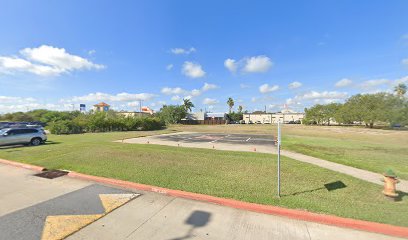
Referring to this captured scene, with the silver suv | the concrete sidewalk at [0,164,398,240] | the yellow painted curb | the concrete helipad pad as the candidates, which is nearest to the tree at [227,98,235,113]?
the concrete helipad pad

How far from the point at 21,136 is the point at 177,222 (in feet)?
56.6

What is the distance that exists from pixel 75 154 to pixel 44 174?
3.00 m

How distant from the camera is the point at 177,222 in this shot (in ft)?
14.3

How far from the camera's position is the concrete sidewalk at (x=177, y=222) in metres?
3.91

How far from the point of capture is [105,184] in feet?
22.1

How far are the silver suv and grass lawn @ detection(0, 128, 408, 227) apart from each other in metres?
5.09

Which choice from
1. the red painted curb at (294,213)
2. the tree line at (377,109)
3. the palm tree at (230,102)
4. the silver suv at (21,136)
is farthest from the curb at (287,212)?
the palm tree at (230,102)

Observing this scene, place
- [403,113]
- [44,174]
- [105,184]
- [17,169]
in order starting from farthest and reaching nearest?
1. [403,113]
2. [17,169]
3. [44,174]
4. [105,184]

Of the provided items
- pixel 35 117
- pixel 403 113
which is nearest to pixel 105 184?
pixel 403 113

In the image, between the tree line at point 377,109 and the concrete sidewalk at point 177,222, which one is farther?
the tree line at point 377,109

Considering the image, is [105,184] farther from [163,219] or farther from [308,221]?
[308,221]

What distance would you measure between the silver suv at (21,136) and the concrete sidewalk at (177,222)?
12436 mm

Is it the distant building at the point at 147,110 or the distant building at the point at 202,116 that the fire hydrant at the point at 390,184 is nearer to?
the distant building at the point at 202,116

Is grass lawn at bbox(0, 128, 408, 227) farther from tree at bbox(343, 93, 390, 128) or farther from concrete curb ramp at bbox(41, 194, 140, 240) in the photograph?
tree at bbox(343, 93, 390, 128)
